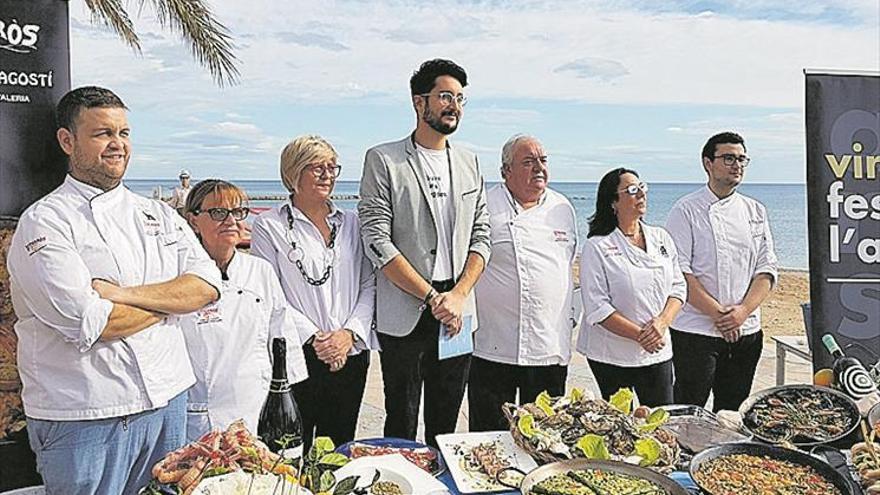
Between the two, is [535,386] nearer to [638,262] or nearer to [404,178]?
[638,262]

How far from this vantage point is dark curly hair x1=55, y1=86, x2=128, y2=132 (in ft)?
7.38

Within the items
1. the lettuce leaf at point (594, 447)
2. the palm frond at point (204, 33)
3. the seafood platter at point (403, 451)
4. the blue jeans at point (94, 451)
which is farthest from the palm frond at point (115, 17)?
the lettuce leaf at point (594, 447)

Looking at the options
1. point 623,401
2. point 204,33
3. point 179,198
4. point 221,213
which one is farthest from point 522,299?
point 204,33

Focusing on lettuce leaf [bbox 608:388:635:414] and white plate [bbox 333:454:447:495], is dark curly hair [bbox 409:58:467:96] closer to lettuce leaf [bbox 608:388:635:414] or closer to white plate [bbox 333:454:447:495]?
lettuce leaf [bbox 608:388:635:414]

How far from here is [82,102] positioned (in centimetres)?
225

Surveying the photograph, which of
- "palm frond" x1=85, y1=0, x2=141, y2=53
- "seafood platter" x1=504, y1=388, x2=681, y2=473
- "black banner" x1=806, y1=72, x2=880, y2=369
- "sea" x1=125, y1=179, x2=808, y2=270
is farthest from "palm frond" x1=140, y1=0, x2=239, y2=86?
"sea" x1=125, y1=179, x2=808, y2=270

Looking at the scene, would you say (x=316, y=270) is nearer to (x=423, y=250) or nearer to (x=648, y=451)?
(x=423, y=250)

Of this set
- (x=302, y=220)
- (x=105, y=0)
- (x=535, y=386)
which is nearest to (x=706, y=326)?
(x=535, y=386)

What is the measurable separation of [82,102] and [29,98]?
1.11ft

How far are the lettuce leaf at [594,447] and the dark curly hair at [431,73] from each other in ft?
5.32

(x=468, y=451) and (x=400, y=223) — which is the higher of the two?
(x=400, y=223)

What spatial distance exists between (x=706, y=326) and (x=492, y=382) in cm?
99

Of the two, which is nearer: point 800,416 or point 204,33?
point 800,416

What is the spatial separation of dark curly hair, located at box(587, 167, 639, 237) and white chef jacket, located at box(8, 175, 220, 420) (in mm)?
1849
